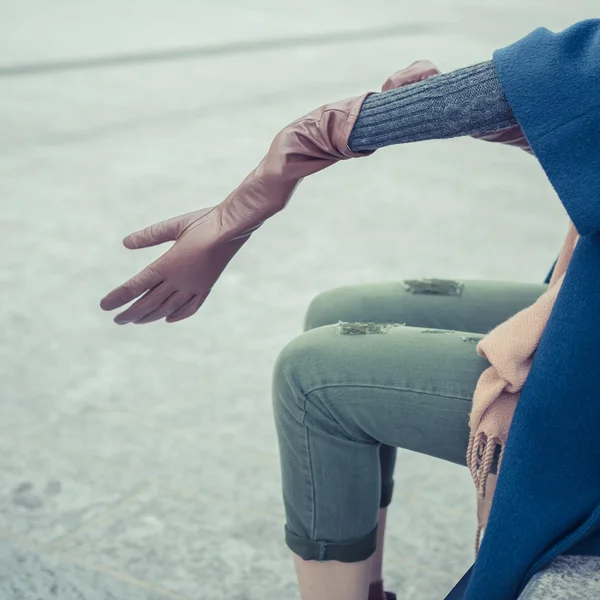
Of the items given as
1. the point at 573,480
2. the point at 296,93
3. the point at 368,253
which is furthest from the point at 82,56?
the point at 573,480

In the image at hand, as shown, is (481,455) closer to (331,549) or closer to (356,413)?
(356,413)

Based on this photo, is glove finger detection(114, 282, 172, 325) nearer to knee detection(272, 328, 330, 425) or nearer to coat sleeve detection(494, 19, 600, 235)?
knee detection(272, 328, 330, 425)

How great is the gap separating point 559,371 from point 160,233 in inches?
22.5

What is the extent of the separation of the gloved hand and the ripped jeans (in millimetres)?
162

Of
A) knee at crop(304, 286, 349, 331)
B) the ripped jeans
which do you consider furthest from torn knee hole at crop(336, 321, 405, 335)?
knee at crop(304, 286, 349, 331)

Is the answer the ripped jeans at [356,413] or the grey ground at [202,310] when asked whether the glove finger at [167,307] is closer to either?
the ripped jeans at [356,413]

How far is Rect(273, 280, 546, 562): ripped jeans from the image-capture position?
4.03 ft

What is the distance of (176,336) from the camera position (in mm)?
3004

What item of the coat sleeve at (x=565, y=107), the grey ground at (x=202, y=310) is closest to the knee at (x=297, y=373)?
the coat sleeve at (x=565, y=107)

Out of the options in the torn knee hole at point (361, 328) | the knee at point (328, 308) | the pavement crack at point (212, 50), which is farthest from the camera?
the pavement crack at point (212, 50)

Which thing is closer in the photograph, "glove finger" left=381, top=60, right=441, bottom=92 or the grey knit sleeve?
the grey knit sleeve

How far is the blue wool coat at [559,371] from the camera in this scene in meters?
1.07

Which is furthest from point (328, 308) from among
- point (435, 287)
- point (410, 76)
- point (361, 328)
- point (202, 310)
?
point (202, 310)

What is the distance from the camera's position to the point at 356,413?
4.13ft
